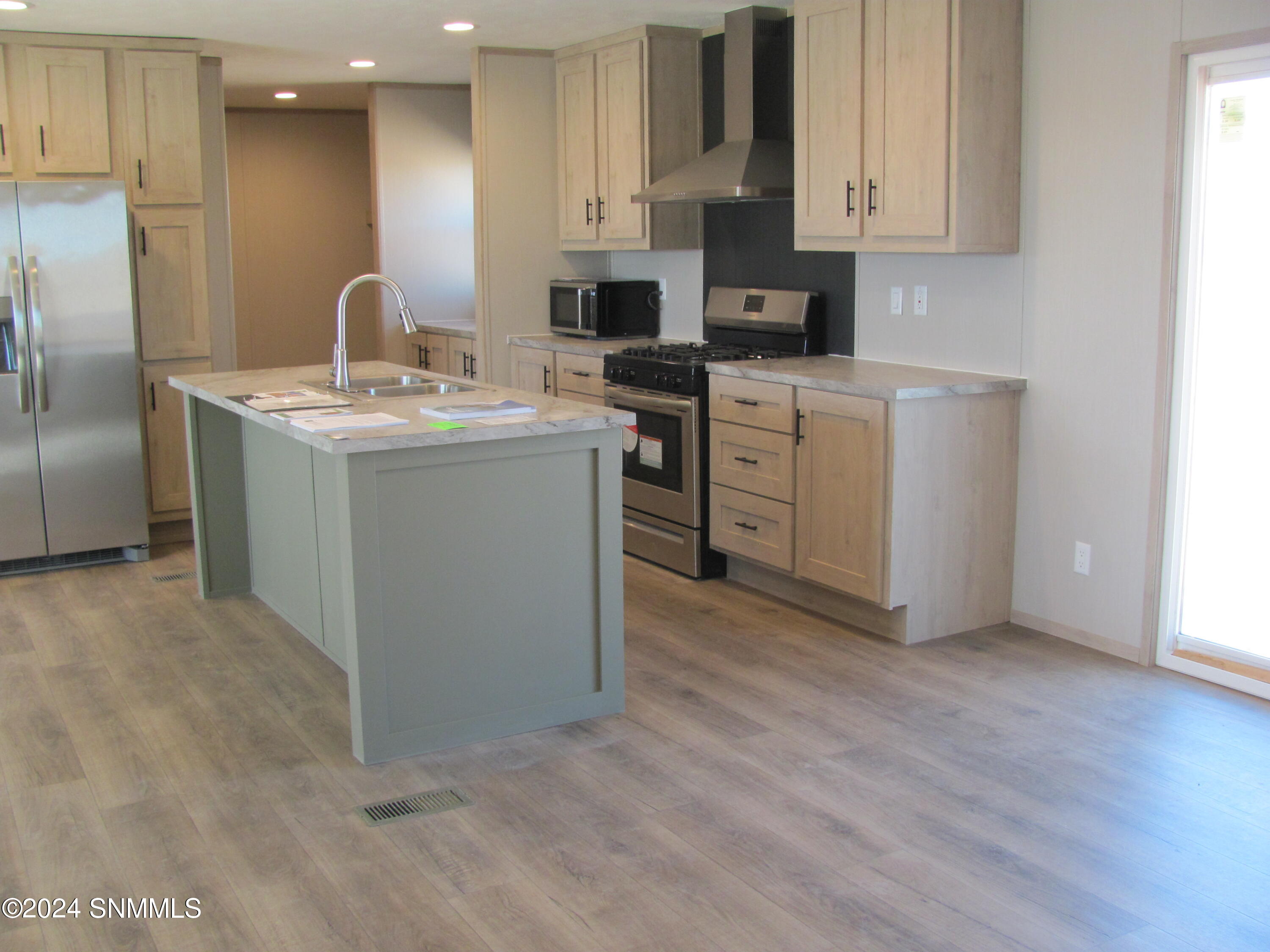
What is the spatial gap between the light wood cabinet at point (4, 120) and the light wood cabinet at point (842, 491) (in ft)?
12.2

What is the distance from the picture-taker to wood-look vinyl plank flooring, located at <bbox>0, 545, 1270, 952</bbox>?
2.38 m

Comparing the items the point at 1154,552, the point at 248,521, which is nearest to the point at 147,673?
the point at 248,521

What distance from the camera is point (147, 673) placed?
3906 mm

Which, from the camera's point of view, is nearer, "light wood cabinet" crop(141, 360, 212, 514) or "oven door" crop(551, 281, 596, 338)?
"light wood cabinet" crop(141, 360, 212, 514)

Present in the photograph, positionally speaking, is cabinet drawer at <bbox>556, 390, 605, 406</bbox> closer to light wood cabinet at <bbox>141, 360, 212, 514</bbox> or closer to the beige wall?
light wood cabinet at <bbox>141, 360, 212, 514</bbox>

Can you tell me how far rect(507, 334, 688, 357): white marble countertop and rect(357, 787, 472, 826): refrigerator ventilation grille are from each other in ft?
9.13

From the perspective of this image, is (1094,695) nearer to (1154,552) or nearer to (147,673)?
(1154,552)

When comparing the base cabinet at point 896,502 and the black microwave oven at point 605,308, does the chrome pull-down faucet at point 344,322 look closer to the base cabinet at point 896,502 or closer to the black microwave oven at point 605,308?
the base cabinet at point 896,502

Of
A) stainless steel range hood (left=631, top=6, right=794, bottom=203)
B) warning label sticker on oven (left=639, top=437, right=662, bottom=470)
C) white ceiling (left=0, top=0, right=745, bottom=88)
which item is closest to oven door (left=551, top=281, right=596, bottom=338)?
stainless steel range hood (left=631, top=6, right=794, bottom=203)

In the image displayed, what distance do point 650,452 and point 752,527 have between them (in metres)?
0.70

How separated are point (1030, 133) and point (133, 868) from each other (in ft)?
11.6

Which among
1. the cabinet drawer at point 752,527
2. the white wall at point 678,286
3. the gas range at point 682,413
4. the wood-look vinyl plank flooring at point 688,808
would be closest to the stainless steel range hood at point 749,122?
the gas range at point 682,413

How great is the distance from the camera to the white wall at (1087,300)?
12.1 ft

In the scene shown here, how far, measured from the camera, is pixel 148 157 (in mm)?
5484
